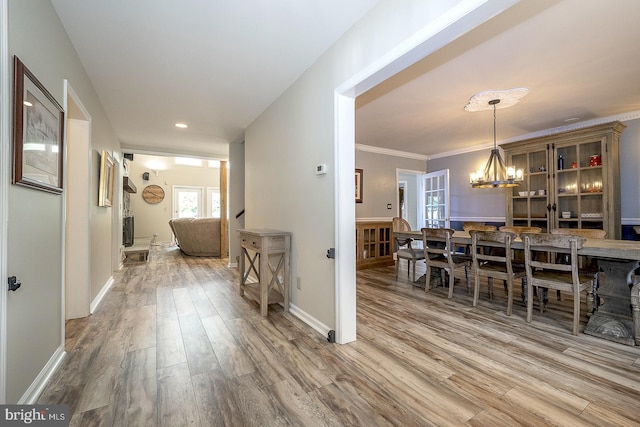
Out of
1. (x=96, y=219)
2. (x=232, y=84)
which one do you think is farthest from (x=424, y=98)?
(x=96, y=219)

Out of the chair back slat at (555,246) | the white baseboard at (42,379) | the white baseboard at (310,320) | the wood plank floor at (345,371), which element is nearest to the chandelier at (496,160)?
the chair back slat at (555,246)

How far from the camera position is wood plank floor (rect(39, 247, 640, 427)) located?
4.55 ft

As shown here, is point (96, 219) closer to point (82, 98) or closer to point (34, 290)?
point (82, 98)

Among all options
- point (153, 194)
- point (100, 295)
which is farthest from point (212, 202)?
point (100, 295)

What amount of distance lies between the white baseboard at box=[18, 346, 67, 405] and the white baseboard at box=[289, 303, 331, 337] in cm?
175

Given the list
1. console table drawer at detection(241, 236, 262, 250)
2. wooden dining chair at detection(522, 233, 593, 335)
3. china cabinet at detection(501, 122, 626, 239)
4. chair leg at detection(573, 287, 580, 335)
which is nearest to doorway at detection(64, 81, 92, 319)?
console table drawer at detection(241, 236, 262, 250)

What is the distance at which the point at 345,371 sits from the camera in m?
1.76

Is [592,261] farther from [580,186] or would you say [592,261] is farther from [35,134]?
[35,134]

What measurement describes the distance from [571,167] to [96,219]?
655 cm

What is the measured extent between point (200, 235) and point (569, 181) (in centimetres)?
692

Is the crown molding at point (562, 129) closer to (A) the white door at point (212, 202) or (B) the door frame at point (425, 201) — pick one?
(B) the door frame at point (425, 201)

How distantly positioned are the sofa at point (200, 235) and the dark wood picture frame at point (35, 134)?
173 inches

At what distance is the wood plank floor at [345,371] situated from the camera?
54.6 inches

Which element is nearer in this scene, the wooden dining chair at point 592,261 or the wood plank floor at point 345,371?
the wood plank floor at point 345,371
